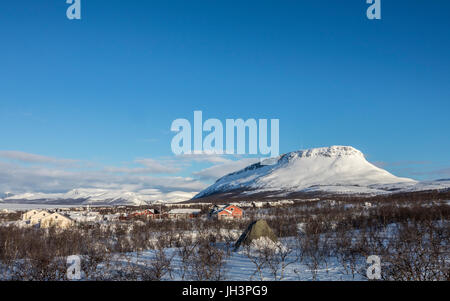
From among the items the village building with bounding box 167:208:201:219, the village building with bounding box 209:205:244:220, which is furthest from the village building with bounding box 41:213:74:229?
the village building with bounding box 209:205:244:220

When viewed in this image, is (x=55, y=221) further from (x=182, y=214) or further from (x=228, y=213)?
(x=228, y=213)

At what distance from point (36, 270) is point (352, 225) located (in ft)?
75.7

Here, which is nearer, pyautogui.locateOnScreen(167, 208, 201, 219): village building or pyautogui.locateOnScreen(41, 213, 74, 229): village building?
pyautogui.locateOnScreen(41, 213, 74, 229): village building

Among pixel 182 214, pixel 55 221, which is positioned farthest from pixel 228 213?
pixel 55 221

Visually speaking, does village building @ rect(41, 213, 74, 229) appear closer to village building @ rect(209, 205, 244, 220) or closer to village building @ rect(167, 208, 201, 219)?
village building @ rect(167, 208, 201, 219)

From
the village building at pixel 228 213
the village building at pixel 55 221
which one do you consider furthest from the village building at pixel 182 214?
the village building at pixel 55 221

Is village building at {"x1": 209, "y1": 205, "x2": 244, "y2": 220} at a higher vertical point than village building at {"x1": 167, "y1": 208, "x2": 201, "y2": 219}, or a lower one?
higher

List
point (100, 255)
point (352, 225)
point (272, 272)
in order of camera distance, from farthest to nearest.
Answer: point (352, 225) → point (100, 255) → point (272, 272)

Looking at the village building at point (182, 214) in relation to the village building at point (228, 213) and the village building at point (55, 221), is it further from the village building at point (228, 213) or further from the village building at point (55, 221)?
the village building at point (55, 221)
